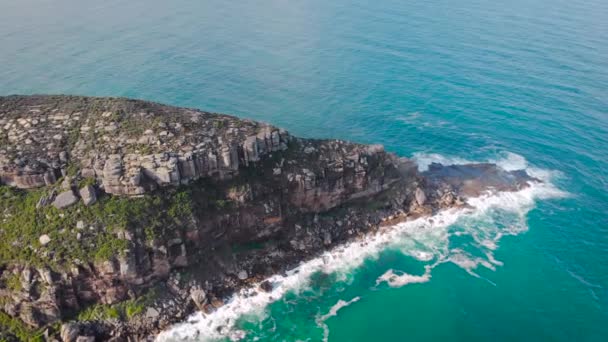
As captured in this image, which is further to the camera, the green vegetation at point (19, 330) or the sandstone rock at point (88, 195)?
the sandstone rock at point (88, 195)

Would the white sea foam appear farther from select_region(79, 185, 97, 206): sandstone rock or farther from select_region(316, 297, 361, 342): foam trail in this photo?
select_region(79, 185, 97, 206): sandstone rock

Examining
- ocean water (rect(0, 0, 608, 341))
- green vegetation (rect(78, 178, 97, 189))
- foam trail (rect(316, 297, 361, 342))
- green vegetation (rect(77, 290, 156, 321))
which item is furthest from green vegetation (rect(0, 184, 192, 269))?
foam trail (rect(316, 297, 361, 342))

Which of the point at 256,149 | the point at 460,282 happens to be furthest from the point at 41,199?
the point at 460,282

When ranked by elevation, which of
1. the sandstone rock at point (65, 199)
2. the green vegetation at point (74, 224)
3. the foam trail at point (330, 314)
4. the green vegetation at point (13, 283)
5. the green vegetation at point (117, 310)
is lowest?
the foam trail at point (330, 314)

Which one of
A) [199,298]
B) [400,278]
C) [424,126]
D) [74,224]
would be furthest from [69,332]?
[424,126]

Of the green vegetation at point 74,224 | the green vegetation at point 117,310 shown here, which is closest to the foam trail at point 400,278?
the green vegetation at point 74,224

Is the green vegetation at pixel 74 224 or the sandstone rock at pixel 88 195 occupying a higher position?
the sandstone rock at pixel 88 195

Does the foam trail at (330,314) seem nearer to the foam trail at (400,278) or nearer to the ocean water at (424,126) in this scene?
the ocean water at (424,126)
